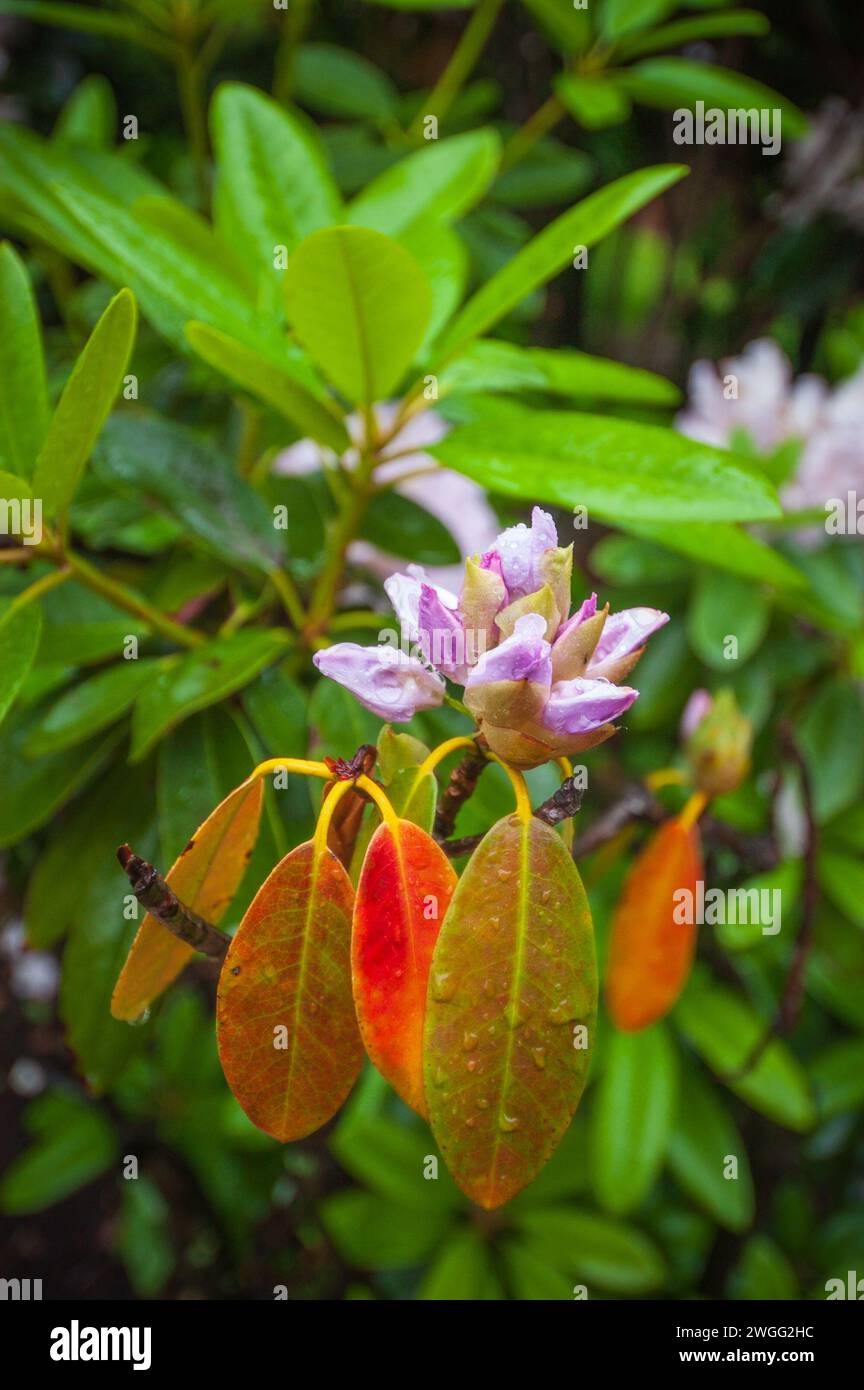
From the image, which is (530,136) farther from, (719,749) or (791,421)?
(719,749)

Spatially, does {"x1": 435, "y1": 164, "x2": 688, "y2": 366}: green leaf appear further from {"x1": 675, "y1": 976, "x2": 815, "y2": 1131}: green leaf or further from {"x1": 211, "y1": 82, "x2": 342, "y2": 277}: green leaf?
{"x1": 675, "y1": 976, "x2": 815, "y2": 1131}: green leaf

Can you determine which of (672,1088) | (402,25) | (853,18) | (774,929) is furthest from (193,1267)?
(853,18)

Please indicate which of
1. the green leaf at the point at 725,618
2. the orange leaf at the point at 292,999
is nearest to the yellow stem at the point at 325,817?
the orange leaf at the point at 292,999

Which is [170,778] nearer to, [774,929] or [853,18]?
[774,929]

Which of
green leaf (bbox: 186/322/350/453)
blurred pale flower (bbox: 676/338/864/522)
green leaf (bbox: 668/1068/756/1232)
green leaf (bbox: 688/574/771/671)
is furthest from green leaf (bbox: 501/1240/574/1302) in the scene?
green leaf (bbox: 186/322/350/453)

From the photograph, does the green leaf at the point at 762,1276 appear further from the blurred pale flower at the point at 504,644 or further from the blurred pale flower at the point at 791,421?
the blurred pale flower at the point at 504,644
